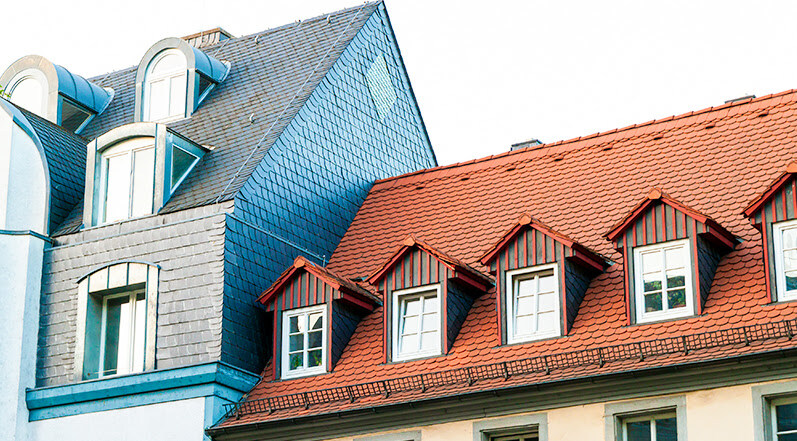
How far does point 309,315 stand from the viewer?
28859mm

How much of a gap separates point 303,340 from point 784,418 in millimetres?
10407

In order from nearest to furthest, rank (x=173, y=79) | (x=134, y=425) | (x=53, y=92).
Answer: (x=134, y=425) < (x=173, y=79) < (x=53, y=92)

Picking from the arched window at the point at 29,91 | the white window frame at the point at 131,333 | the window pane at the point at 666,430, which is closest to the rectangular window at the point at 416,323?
the window pane at the point at 666,430

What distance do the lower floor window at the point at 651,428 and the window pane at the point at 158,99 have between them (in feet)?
54.4

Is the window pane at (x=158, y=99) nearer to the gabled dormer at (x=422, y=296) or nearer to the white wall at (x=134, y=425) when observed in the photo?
the white wall at (x=134, y=425)

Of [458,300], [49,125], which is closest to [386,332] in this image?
[458,300]

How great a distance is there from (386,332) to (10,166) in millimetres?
10127

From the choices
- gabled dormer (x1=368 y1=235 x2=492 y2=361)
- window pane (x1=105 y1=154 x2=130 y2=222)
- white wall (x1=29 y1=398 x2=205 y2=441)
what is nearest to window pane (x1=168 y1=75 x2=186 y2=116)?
window pane (x1=105 y1=154 x2=130 y2=222)

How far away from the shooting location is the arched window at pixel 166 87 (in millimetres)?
35500

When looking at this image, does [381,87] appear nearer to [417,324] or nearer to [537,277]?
[417,324]

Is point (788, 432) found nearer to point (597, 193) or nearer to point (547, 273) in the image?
point (547, 273)

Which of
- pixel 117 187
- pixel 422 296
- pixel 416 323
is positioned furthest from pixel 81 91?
pixel 416 323

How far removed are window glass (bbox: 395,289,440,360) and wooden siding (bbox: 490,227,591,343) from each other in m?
1.52

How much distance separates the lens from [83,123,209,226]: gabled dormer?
101 feet
